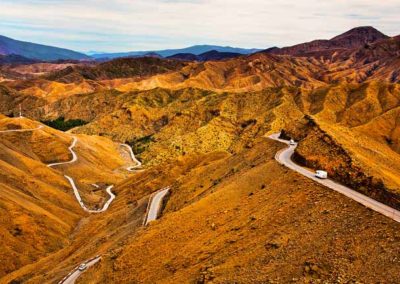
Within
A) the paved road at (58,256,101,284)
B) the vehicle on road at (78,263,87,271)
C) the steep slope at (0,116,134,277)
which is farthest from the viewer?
the steep slope at (0,116,134,277)

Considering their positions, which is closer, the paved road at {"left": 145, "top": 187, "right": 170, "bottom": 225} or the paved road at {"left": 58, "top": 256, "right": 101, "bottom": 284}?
the paved road at {"left": 58, "top": 256, "right": 101, "bottom": 284}

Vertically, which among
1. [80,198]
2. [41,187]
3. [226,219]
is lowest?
[80,198]

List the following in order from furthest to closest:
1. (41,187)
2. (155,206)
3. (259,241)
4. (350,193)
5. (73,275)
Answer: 1. (41,187)
2. (155,206)
3. (73,275)
4. (350,193)
5. (259,241)

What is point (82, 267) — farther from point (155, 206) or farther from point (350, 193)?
point (350, 193)

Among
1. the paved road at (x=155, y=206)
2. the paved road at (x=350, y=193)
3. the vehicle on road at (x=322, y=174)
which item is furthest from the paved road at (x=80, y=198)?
the vehicle on road at (x=322, y=174)

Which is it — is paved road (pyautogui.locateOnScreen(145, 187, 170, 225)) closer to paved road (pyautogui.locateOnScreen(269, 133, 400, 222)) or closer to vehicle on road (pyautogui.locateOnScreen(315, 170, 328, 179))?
paved road (pyautogui.locateOnScreen(269, 133, 400, 222))

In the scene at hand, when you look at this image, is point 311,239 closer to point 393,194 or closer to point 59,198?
point 393,194

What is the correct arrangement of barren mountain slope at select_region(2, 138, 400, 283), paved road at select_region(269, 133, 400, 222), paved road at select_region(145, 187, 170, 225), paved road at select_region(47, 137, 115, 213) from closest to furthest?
barren mountain slope at select_region(2, 138, 400, 283), paved road at select_region(269, 133, 400, 222), paved road at select_region(145, 187, 170, 225), paved road at select_region(47, 137, 115, 213)

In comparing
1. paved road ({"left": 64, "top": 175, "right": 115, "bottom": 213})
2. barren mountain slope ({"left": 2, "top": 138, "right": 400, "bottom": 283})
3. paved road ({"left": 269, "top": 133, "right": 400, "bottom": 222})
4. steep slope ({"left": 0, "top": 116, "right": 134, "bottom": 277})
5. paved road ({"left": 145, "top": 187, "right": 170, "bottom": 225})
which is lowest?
paved road ({"left": 64, "top": 175, "right": 115, "bottom": 213})

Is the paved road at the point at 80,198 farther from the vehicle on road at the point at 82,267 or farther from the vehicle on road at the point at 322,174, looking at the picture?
the vehicle on road at the point at 322,174

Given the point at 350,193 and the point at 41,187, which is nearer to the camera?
the point at 350,193

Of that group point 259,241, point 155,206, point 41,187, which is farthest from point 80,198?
point 259,241

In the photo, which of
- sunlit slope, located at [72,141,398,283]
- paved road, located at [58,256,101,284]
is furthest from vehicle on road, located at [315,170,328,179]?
paved road, located at [58,256,101,284]
